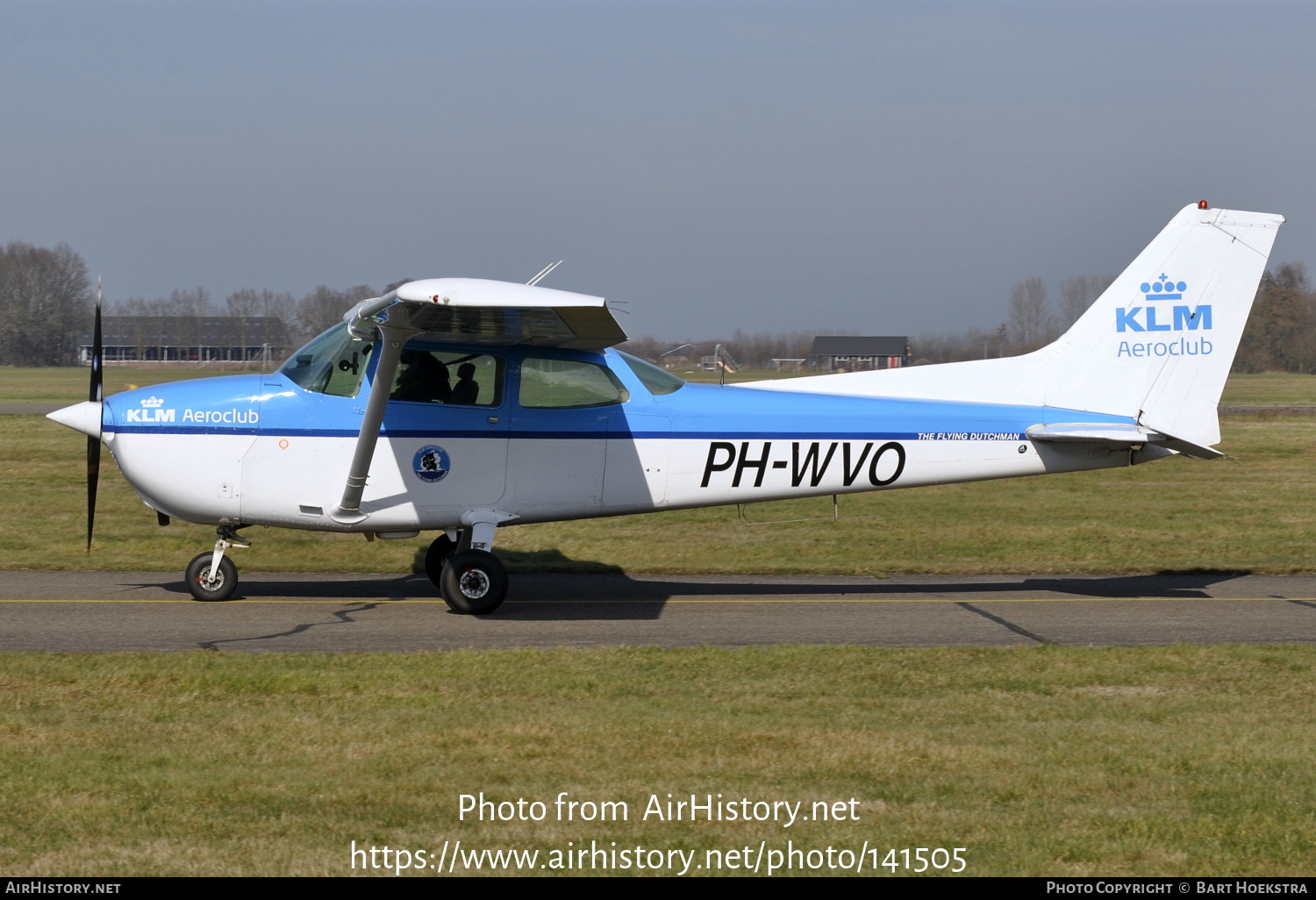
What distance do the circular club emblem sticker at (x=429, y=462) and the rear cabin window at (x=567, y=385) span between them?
2.61 ft

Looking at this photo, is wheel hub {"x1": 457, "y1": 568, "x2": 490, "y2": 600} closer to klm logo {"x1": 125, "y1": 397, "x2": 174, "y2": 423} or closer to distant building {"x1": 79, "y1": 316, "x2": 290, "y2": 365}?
klm logo {"x1": 125, "y1": 397, "x2": 174, "y2": 423}

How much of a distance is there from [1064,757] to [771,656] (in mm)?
2599

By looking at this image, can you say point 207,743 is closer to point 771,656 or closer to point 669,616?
point 771,656

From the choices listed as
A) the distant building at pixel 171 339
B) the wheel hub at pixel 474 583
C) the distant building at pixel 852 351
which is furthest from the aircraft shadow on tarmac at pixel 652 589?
the distant building at pixel 171 339

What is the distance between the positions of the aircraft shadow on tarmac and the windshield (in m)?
1.87

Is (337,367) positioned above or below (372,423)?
above

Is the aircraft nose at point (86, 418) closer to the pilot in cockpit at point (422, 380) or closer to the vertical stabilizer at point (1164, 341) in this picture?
the pilot in cockpit at point (422, 380)

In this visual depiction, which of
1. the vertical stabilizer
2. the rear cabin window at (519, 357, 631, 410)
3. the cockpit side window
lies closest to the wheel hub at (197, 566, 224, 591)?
the cockpit side window

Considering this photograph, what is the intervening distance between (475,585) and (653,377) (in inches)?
→ 91.5

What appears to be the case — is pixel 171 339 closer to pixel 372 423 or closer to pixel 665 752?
pixel 372 423

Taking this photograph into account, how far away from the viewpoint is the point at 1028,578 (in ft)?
38.3

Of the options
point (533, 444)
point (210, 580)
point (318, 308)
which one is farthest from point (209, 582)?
point (318, 308)

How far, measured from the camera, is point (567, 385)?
982 centimetres
